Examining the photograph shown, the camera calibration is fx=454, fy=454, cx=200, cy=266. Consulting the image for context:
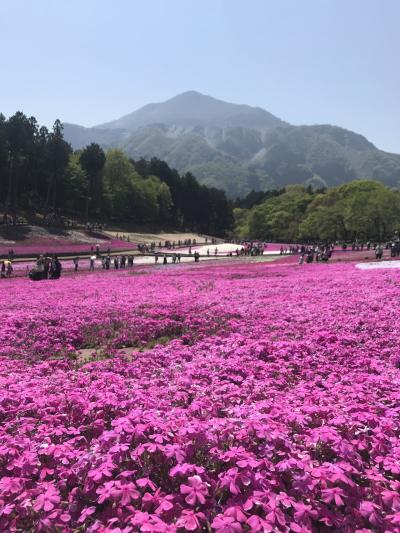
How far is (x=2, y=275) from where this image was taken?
1518 inches

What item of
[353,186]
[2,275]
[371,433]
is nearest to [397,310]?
[371,433]

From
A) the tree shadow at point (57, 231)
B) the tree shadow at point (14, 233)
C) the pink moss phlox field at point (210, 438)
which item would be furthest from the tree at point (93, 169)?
the pink moss phlox field at point (210, 438)

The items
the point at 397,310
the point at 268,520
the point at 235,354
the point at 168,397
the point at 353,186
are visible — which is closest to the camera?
the point at 268,520

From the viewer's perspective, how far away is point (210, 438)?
5.02 meters

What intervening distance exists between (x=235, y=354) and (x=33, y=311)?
29.0 feet

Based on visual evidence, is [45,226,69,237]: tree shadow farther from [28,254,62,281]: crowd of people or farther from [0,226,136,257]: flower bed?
[28,254,62,281]: crowd of people

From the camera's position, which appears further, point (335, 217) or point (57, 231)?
point (335, 217)

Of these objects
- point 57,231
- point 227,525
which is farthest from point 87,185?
point 227,525

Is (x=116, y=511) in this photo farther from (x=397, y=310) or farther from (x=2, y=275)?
(x=2, y=275)

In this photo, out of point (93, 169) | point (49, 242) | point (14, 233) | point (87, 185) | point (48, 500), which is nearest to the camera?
point (48, 500)

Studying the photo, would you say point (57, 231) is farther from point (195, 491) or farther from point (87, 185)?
point (195, 491)

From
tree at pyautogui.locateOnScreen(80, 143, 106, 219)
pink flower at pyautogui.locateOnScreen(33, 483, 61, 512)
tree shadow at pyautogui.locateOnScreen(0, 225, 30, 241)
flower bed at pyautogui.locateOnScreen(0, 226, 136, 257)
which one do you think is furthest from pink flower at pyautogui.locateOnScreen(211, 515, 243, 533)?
tree at pyautogui.locateOnScreen(80, 143, 106, 219)

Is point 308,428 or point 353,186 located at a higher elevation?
point 353,186

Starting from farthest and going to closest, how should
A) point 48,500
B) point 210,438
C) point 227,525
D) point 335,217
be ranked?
point 335,217 < point 210,438 < point 48,500 < point 227,525
